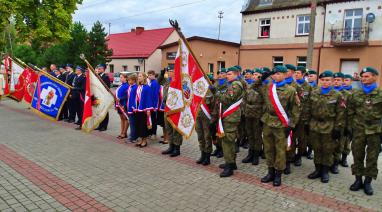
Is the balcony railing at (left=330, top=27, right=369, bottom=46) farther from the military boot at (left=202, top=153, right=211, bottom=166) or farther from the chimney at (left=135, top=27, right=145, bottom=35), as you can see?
the chimney at (left=135, top=27, right=145, bottom=35)

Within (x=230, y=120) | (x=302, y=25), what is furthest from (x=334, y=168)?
(x=302, y=25)

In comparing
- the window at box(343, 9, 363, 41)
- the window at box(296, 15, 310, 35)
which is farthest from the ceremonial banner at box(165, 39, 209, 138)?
the window at box(296, 15, 310, 35)

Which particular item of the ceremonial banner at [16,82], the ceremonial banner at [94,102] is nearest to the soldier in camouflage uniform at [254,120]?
the ceremonial banner at [94,102]

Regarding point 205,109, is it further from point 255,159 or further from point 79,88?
point 79,88

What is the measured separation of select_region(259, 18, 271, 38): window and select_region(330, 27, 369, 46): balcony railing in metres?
4.90

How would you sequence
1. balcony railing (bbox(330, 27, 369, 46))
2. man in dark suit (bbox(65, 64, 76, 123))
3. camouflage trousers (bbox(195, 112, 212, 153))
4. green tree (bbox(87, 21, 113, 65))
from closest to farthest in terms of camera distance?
camouflage trousers (bbox(195, 112, 212, 153)), man in dark suit (bbox(65, 64, 76, 123)), balcony railing (bbox(330, 27, 369, 46)), green tree (bbox(87, 21, 113, 65))

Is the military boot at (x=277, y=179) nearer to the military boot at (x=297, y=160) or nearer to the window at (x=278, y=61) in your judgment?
the military boot at (x=297, y=160)

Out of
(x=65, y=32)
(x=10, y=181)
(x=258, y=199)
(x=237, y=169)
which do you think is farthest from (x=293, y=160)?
(x=65, y=32)

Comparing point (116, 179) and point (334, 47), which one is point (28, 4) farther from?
point (334, 47)

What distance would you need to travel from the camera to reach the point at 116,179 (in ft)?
→ 17.6

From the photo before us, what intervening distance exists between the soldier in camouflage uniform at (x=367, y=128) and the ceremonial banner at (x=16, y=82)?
33.7ft

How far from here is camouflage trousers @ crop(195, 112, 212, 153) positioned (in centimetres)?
632

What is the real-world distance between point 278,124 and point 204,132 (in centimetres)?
162

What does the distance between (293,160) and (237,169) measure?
118 cm
